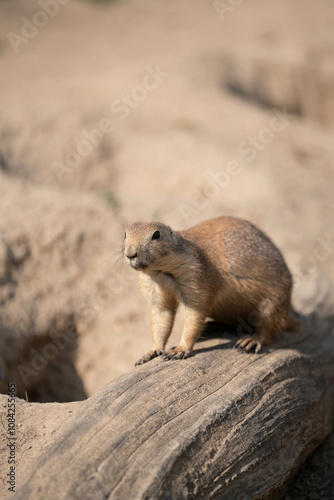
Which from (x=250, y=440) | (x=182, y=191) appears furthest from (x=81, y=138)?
(x=250, y=440)


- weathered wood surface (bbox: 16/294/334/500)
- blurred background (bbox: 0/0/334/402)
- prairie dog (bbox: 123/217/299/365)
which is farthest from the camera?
blurred background (bbox: 0/0/334/402)

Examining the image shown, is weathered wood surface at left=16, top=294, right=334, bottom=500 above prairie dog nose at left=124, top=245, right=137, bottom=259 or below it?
below

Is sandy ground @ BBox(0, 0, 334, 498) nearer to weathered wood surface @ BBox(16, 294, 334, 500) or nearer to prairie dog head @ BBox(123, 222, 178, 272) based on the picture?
weathered wood surface @ BBox(16, 294, 334, 500)

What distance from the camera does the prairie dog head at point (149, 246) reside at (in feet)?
12.8

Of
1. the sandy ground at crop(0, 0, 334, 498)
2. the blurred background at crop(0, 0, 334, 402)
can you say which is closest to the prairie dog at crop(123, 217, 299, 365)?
the sandy ground at crop(0, 0, 334, 498)

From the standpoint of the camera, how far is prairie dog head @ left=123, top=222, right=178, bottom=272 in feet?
12.8

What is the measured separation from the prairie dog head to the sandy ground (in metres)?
2.24

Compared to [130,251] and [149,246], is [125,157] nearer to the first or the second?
[149,246]

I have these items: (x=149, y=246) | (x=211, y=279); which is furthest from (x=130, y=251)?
(x=211, y=279)

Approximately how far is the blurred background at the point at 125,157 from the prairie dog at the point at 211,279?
1.81 m

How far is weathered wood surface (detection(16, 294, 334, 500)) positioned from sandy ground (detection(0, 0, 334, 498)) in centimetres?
204

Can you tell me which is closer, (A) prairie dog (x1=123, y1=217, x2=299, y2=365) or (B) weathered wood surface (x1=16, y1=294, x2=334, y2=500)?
(B) weathered wood surface (x1=16, y1=294, x2=334, y2=500)

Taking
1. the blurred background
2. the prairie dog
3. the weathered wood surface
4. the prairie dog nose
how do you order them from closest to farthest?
the weathered wood surface < the prairie dog nose < the prairie dog < the blurred background

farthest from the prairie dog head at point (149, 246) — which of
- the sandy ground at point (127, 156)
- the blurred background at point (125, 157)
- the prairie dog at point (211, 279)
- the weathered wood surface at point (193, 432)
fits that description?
the blurred background at point (125, 157)
